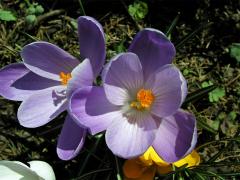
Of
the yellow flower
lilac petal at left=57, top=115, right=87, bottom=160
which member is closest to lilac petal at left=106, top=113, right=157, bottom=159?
lilac petal at left=57, top=115, right=87, bottom=160

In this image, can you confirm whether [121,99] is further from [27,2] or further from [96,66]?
[27,2]

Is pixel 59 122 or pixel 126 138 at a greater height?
pixel 126 138

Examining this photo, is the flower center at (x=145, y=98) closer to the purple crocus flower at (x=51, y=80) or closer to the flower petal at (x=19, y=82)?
the purple crocus flower at (x=51, y=80)

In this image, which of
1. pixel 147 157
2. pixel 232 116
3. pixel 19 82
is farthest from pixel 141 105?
pixel 232 116

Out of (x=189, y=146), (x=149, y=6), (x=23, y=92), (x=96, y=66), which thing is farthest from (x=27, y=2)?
(x=189, y=146)

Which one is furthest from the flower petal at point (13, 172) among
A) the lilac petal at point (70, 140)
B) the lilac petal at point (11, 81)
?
the lilac petal at point (11, 81)

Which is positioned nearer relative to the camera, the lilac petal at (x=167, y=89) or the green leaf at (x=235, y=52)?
the lilac petal at (x=167, y=89)

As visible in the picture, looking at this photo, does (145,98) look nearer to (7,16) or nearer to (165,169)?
(165,169)
